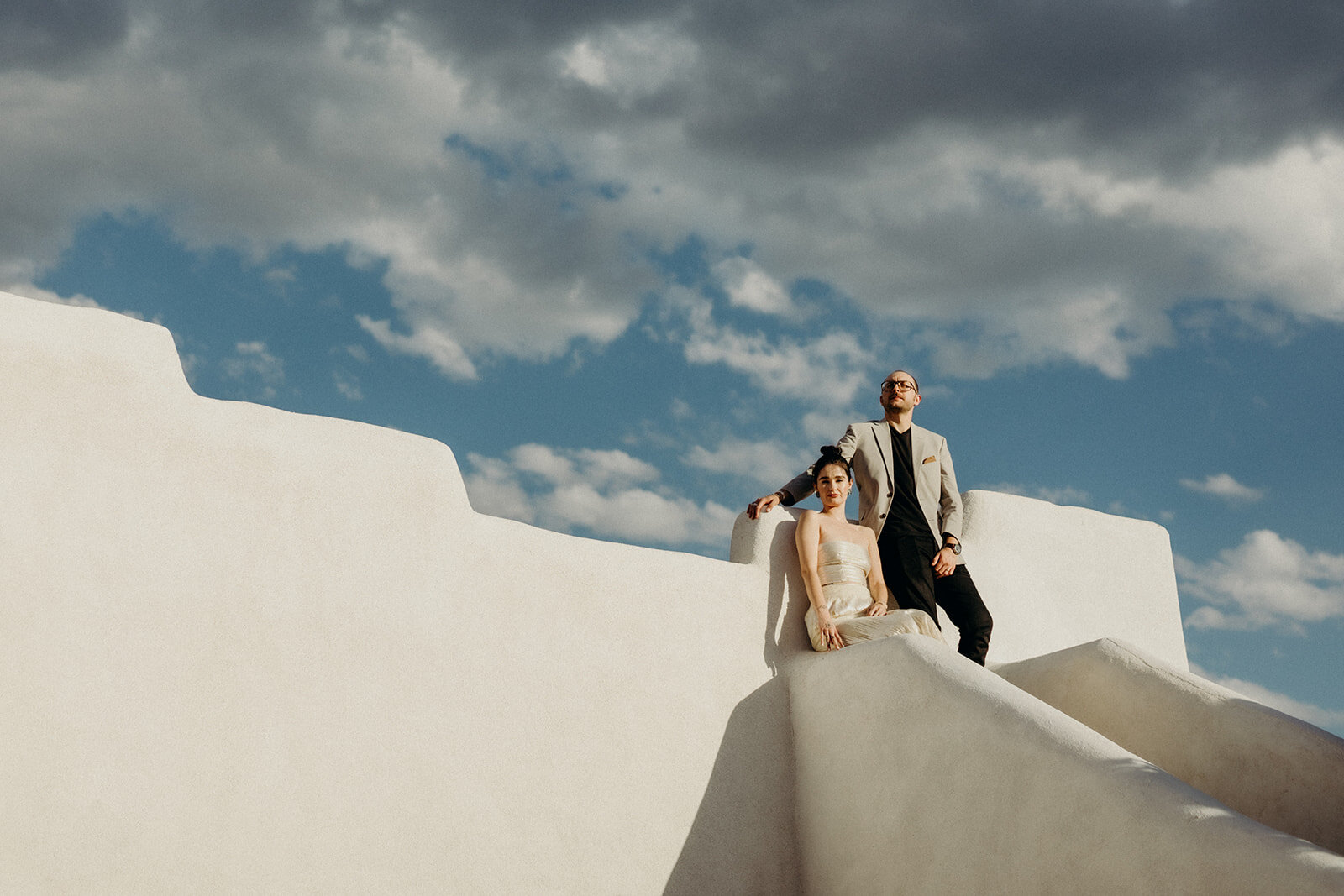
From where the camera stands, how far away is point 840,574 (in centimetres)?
563

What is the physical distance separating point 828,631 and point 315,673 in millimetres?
2626

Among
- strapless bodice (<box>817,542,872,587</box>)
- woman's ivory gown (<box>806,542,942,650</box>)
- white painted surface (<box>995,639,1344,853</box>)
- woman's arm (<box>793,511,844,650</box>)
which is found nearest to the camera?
white painted surface (<box>995,639,1344,853</box>)

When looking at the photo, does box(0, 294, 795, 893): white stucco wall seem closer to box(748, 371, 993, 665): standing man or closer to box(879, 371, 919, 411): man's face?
box(748, 371, 993, 665): standing man

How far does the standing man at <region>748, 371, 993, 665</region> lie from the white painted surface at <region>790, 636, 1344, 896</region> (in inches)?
31.6

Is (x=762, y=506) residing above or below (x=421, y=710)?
above

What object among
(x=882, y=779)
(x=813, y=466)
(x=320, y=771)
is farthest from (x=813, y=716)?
(x=320, y=771)

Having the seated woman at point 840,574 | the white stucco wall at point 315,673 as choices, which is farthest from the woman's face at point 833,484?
the white stucco wall at point 315,673

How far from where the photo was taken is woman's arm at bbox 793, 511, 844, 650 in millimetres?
5484

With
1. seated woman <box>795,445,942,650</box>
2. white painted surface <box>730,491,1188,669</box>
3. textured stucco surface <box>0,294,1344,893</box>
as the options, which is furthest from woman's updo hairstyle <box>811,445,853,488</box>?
white painted surface <box>730,491,1188,669</box>

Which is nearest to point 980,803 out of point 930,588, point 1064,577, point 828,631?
point 828,631

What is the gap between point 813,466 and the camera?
5.88m

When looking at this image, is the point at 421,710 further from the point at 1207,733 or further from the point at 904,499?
the point at 1207,733

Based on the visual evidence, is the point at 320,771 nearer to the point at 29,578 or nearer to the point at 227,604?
the point at 227,604

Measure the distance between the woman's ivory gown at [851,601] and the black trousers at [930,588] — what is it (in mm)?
234
